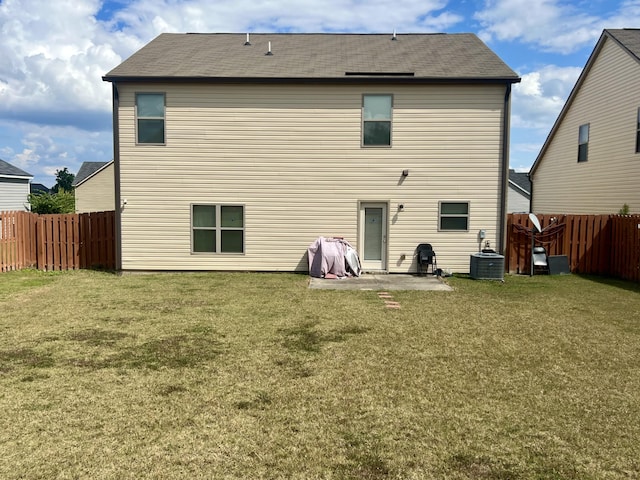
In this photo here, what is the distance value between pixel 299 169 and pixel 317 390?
8.80 meters

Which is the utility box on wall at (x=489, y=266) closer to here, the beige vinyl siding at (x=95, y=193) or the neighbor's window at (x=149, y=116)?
the neighbor's window at (x=149, y=116)

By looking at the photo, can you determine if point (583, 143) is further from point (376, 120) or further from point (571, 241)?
point (376, 120)

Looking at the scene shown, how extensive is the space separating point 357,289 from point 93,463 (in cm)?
775

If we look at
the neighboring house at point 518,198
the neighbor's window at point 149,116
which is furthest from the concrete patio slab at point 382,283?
the neighboring house at point 518,198

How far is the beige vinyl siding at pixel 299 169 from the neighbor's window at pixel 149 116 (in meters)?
0.19

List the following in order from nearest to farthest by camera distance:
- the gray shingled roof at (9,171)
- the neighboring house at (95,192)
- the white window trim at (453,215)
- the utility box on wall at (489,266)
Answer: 1. the utility box on wall at (489,266)
2. the white window trim at (453,215)
3. the gray shingled roof at (9,171)
4. the neighboring house at (95,192)

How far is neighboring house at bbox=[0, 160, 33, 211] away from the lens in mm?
26266

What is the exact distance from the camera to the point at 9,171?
26578mm

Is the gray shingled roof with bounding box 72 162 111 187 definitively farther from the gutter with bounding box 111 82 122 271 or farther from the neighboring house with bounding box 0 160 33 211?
the gutter with bounding box 111 82 122 271

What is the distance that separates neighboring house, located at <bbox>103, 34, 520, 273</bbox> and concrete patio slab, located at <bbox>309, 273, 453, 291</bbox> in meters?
0.64

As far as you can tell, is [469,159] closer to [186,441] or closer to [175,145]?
[175,145]

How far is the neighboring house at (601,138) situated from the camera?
1456 centimetres

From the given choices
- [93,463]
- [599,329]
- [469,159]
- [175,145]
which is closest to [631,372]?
[599,329]

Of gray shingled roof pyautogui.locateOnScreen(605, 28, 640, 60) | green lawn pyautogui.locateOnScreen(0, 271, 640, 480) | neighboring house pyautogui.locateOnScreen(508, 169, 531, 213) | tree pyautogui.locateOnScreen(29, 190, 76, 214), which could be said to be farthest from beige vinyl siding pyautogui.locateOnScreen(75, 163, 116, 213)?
gray shingled roof pyautogui.locateOnScreen(605, 28, 640, 60)
